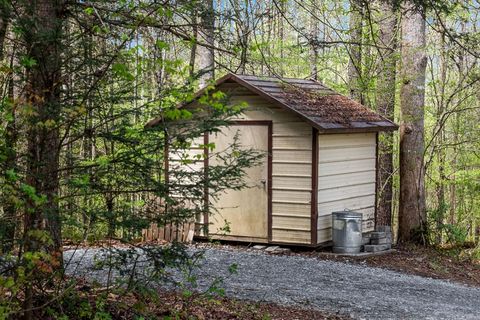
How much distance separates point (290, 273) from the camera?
10.2 m

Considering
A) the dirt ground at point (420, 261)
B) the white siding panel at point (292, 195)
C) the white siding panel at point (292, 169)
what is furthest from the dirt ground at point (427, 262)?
the white siding panel at point (292, 169)

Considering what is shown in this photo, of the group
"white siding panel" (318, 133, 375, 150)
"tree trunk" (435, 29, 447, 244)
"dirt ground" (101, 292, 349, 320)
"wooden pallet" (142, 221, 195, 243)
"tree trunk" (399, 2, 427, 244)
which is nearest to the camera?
"dirt ground" (101, 292, 349, 320)

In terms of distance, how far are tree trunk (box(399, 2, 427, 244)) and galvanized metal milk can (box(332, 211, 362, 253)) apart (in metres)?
2.40

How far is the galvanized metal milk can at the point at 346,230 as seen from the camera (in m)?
12.1

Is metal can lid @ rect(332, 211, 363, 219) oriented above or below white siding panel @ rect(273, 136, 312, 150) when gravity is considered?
below

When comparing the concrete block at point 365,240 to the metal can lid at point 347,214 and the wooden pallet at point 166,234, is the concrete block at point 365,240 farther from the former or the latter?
the wooden pallet at point 166,234

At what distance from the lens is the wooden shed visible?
12.0 meters

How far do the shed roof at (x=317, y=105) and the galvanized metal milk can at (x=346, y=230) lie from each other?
1.50m

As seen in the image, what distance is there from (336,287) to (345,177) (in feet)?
12.1

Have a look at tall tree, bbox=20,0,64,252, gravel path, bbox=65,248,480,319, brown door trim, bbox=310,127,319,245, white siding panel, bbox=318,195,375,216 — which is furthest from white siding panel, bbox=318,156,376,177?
tall tree, bbox=20,0,64,252

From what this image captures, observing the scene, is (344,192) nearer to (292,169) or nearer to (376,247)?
(376,247)

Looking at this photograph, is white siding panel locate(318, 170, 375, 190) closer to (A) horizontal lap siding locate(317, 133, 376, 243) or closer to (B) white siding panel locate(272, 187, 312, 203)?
(A) horizontal lap siding locate(317, 133, 376, 243)

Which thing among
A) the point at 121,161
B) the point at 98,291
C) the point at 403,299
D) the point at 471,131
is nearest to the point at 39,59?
the point at 121,161

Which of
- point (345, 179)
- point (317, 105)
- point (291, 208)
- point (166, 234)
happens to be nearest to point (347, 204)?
point (345, 179)
